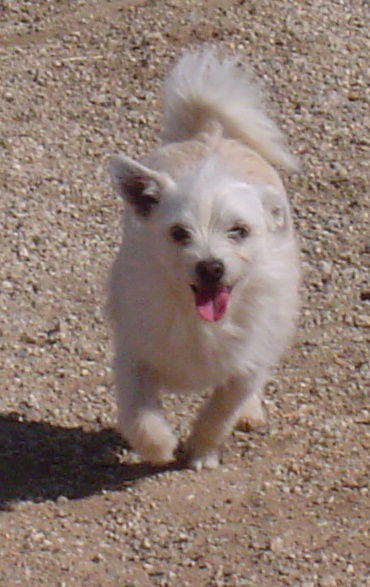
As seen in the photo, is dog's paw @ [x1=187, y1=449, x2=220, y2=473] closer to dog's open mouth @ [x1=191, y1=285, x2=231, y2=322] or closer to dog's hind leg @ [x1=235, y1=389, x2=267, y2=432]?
dog's hind leg @ [x1=235, y1=389, x2=267, y2=432]

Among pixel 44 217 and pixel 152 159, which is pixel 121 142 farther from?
pixel 152 159

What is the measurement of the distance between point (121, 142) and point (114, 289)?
123 inches

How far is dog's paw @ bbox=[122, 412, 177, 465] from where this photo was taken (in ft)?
18.0

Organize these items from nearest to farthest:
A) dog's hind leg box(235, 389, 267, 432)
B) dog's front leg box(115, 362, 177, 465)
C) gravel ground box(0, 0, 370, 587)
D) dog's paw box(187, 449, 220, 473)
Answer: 1. gravel ground box(0, 0, 370, 587)
2. dog's front leg box(115, 362, 177, 465)
3. dog's paw box(187, 449, 220, 473)
4. dog's hind leg box(235, 389, 267, 432)

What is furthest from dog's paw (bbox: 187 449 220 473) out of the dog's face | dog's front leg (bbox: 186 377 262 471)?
the dog's face

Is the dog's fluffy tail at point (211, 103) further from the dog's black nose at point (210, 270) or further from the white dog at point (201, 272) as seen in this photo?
the dog's black nose at point (210, 270)

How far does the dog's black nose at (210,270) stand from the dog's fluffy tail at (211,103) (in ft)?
3.93

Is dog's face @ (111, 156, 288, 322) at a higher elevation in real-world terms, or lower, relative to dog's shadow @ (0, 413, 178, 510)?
higher

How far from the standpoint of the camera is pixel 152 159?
579 cm

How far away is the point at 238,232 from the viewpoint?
5133 millimetres

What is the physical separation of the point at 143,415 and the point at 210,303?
1.95 feet

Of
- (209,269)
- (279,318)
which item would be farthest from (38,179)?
(209,269)

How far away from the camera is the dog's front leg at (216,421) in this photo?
5.72m

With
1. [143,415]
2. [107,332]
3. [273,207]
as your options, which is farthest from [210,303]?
[107,332]
